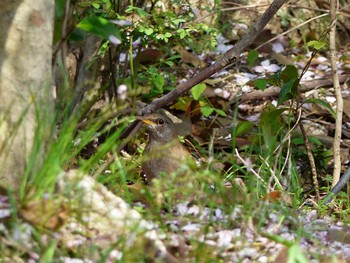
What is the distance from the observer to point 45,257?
112 inches

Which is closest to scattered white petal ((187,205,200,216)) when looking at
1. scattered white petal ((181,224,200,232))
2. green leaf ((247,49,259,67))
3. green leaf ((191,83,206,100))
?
scattered white petal ((181,224,200,232))

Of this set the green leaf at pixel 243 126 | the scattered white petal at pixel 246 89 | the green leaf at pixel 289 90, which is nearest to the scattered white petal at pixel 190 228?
the green leaf at pixel 289 90

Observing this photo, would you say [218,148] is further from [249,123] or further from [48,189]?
[48,189]

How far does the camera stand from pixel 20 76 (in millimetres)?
3572

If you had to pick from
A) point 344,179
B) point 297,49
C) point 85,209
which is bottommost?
point 297,49

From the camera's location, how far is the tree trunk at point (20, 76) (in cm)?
355

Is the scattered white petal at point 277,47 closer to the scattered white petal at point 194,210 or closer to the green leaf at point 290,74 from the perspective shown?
the green leaf at point 290,74

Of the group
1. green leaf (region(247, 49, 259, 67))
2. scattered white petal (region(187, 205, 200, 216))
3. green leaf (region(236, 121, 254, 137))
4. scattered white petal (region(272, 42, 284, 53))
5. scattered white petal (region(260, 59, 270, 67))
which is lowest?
scattered white petal (region(260, 59, 270, 67))

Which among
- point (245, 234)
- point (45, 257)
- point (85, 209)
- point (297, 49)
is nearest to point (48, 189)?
point (85, 209)

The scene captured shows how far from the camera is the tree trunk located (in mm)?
3551

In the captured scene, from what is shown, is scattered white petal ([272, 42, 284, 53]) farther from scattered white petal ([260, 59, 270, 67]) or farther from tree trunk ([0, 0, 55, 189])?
tree trunk ([0, 0, 55, 189])

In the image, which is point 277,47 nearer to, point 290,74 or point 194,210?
point 290,74

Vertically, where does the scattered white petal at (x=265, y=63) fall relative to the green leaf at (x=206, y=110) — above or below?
below

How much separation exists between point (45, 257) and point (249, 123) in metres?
3.93
